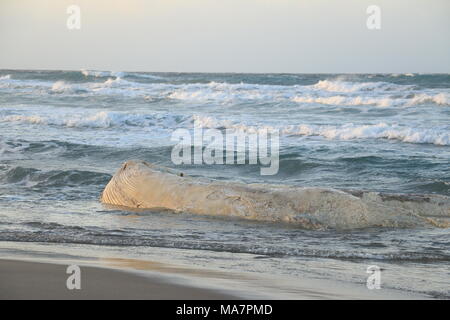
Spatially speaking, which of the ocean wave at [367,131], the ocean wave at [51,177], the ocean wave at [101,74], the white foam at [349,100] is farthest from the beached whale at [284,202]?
the ocean wave at [101,74]

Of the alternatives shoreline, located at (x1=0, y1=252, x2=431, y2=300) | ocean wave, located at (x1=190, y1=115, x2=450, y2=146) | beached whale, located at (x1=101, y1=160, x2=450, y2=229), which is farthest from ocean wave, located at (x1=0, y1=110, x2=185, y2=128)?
shoreline, located at (x1=0, y1=252, x2=431, y2=300)

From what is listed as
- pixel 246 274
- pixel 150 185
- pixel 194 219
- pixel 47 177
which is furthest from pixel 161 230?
pixel 47 177

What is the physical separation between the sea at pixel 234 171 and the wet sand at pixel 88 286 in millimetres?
862

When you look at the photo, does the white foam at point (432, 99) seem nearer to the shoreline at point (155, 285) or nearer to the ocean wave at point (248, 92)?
the ocean wave at point (248, 92)

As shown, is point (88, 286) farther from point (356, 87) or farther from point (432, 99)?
point (356, 87)

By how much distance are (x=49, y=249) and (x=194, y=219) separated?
187cm

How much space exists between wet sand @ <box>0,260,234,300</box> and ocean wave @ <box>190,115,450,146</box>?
13.7 meters

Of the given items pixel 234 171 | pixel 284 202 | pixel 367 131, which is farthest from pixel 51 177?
pixel 367 131

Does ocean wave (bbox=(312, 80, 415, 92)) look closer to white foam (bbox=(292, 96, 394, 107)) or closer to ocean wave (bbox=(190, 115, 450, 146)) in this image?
white foam (bbox=(292, 96, 394, 107))

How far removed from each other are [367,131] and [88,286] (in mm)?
15382

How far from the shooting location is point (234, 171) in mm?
13328

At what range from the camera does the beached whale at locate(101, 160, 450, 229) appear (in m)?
7.66

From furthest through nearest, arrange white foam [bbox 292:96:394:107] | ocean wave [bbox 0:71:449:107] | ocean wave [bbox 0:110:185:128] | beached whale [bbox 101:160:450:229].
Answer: ocean wave [bbox 0:71:449:107]
white foam [bbox 292:96:394:107]
ocean wave [bbox 0:110:185:128]
beached whale [bbox 101:160:450:229]
